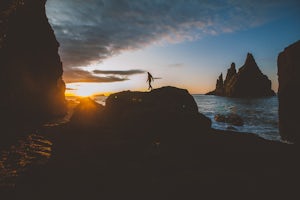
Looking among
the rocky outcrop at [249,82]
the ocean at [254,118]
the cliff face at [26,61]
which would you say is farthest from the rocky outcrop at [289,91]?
the rocky outcrop at [249,82]

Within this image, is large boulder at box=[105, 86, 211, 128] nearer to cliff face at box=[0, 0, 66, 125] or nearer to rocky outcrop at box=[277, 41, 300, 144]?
rocky outcrop at box=[277, 41, 300, 144]

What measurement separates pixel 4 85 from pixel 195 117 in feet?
55.9

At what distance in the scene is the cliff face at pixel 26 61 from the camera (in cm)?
1873

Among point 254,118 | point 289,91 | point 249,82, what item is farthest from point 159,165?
point 249,82

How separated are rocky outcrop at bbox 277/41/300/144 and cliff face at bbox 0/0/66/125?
2462 cm

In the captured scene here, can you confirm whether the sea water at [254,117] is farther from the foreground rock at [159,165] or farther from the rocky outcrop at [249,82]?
the rocky outcrop at [249,82]

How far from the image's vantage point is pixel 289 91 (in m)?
18.0

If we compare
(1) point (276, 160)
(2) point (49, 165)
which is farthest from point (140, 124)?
(1) point (276, 160)

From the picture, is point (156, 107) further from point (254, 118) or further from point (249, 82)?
point (249, 82)

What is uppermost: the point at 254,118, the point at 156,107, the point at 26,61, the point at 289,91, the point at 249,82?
the point at 249,82

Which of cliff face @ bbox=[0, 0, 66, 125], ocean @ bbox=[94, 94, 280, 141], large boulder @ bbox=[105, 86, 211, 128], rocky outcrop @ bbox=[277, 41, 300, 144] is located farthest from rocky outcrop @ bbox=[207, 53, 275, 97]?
large boulder @ bbox=[105, 86, 211, 128]

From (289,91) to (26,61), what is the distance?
2795 centimetres

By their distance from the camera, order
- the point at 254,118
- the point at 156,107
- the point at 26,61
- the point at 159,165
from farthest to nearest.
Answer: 1. the point at 254,118
2. the point at 26,61
3. the point at 156,107
4. the point at 159,165

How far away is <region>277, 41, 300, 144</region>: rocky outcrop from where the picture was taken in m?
17.2
